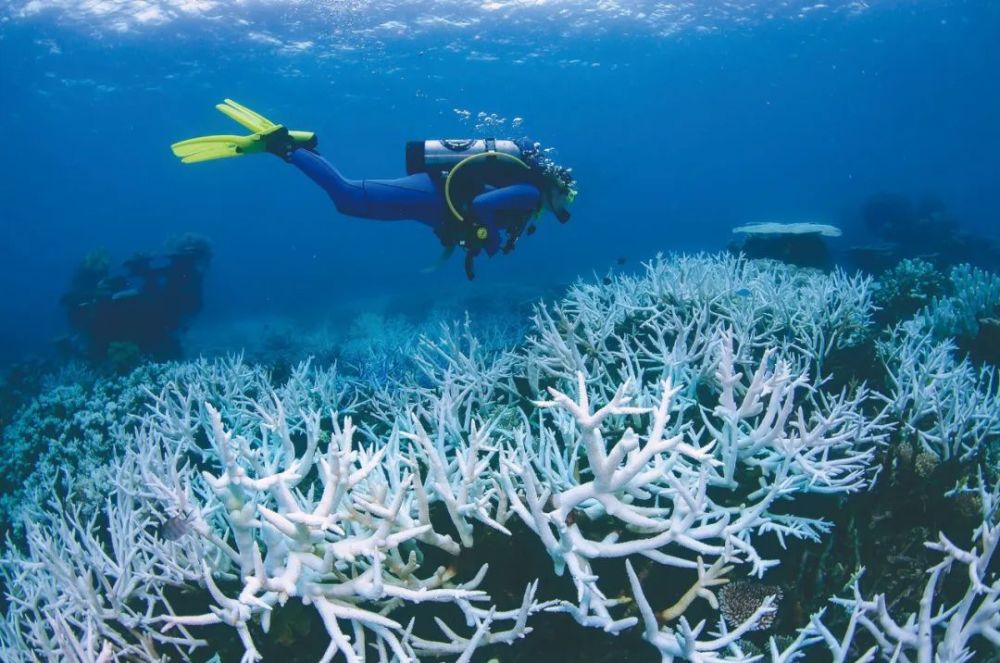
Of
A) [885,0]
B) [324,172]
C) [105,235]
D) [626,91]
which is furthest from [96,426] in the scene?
[105,235]

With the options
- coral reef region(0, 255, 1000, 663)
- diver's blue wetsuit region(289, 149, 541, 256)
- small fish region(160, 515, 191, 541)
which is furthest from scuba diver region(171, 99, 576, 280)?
small fish region(160, 515, 191, 541)

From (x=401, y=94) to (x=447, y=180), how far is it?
37.2 m

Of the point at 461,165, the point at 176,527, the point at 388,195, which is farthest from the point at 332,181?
the point at 176,527

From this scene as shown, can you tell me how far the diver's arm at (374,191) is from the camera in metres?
6.25

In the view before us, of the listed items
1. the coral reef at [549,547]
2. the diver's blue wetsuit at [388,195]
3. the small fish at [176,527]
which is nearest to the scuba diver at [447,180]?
the diver's blue wetsuit at [388,195]

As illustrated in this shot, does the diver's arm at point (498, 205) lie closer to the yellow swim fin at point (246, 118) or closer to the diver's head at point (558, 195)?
the diver's head at point (558, 195)

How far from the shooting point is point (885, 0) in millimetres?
28078

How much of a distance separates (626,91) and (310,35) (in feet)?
108

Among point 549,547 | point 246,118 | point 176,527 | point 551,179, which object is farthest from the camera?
point 246,118

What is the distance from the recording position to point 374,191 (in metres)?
6.29

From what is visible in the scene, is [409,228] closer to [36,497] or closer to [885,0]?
[885,0]

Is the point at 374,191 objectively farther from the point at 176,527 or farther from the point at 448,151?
the point at 176,527

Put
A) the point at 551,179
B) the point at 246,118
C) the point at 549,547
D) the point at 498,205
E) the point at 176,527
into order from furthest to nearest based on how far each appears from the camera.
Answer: the point at 246,118
the point at 551,179
the point at 498,205
the point at 176,527
the point at 549,547

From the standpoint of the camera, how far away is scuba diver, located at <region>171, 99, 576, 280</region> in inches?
239
